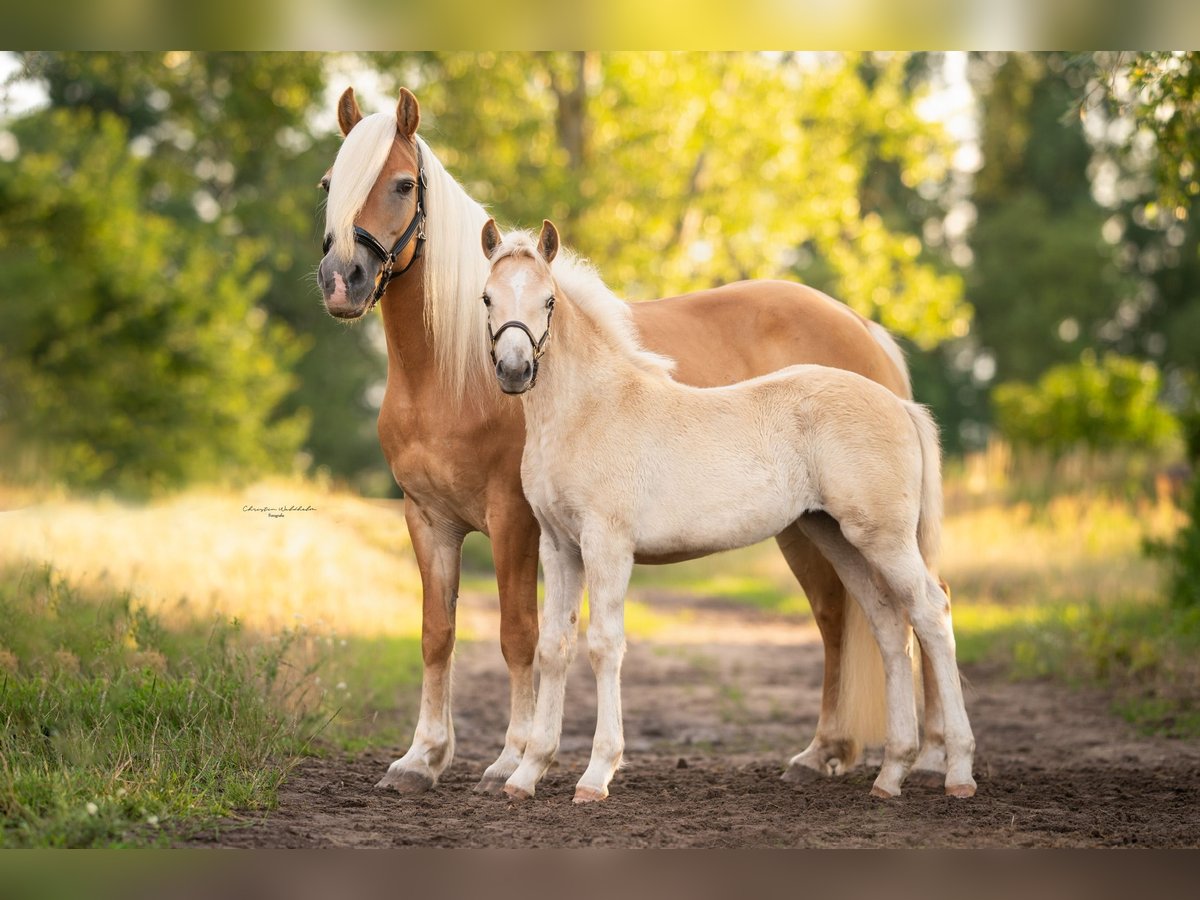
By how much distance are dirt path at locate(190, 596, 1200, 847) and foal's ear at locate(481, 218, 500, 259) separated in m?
2.31

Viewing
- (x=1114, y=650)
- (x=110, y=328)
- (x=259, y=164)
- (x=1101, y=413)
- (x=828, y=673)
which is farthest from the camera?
(x=259, y=164)

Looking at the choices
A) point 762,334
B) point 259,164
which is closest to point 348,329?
point 259,164

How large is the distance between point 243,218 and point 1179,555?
1683cm

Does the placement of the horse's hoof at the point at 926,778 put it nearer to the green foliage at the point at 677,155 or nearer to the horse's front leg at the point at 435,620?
the horse's front leg at the point at 435,620

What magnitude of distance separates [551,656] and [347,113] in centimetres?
263

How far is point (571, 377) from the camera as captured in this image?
5.24m

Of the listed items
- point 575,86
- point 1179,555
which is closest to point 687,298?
point 1179,555

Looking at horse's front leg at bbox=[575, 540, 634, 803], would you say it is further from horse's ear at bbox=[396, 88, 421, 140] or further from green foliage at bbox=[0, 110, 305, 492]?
green foliage at bbox=[0, 110, 305, 492]

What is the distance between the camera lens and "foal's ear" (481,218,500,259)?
5129mm

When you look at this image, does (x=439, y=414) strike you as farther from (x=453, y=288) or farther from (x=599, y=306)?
(x=599, y=306)

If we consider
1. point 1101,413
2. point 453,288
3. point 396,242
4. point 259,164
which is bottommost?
point 453,288

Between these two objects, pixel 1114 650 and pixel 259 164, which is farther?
pixel 259 164

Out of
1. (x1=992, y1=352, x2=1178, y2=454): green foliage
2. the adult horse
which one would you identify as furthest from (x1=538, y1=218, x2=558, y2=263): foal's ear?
(x1=992, y1=352, x2=1178, y2=454): green foliage

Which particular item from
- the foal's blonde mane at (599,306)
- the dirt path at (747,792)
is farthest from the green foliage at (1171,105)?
the dirt path at (747,792)
